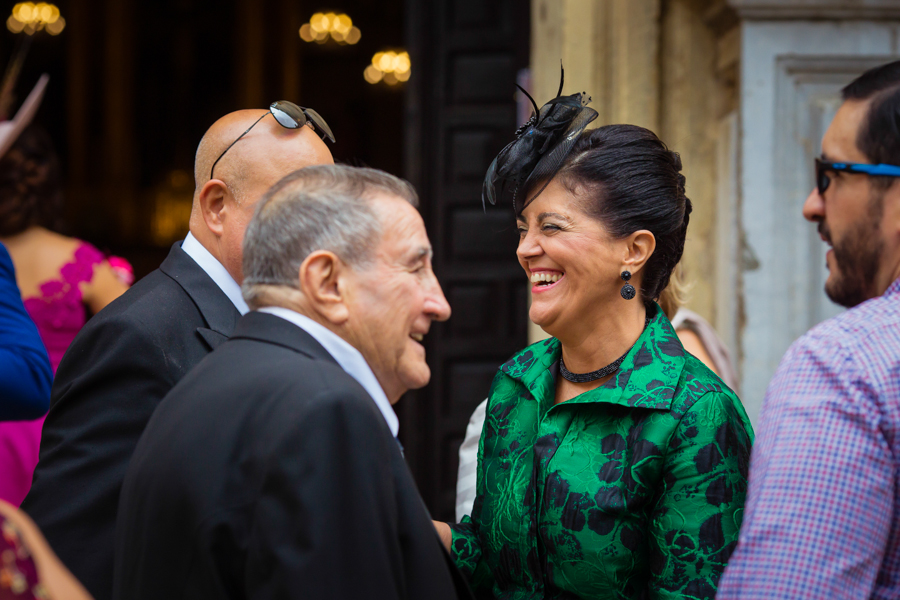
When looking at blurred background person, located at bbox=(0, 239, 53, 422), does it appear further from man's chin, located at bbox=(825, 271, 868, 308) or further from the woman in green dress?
man's chin, located at bbox=(825, 271, 868, 308)

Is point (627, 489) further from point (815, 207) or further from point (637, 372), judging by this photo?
point (815, 207)

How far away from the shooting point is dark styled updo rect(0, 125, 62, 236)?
11.5ft

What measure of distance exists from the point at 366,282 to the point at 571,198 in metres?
0.74

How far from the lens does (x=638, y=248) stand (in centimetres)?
197

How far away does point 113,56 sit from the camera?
11336 millimetres

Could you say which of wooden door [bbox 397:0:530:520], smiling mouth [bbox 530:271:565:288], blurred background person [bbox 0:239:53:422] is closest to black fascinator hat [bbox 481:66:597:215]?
smiling mouth [bbox 530:271:565:288]

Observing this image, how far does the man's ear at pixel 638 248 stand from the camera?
6.41 ft

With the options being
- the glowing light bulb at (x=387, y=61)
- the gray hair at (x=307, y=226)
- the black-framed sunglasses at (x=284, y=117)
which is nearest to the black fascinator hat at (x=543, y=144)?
the black-framed sunglasses at (x=284, y=117)

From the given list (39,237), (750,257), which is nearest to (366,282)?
(39,237)

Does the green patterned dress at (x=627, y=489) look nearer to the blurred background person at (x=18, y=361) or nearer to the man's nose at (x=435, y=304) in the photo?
the man's nose at (x=435, y=304)

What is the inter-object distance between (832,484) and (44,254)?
3.33 meters

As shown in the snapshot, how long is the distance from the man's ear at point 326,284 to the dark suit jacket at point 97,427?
23.8 inches

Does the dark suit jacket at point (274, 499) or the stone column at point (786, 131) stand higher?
the stone column at point (786, 131)

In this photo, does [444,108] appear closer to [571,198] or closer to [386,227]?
Answer: [571,198]
